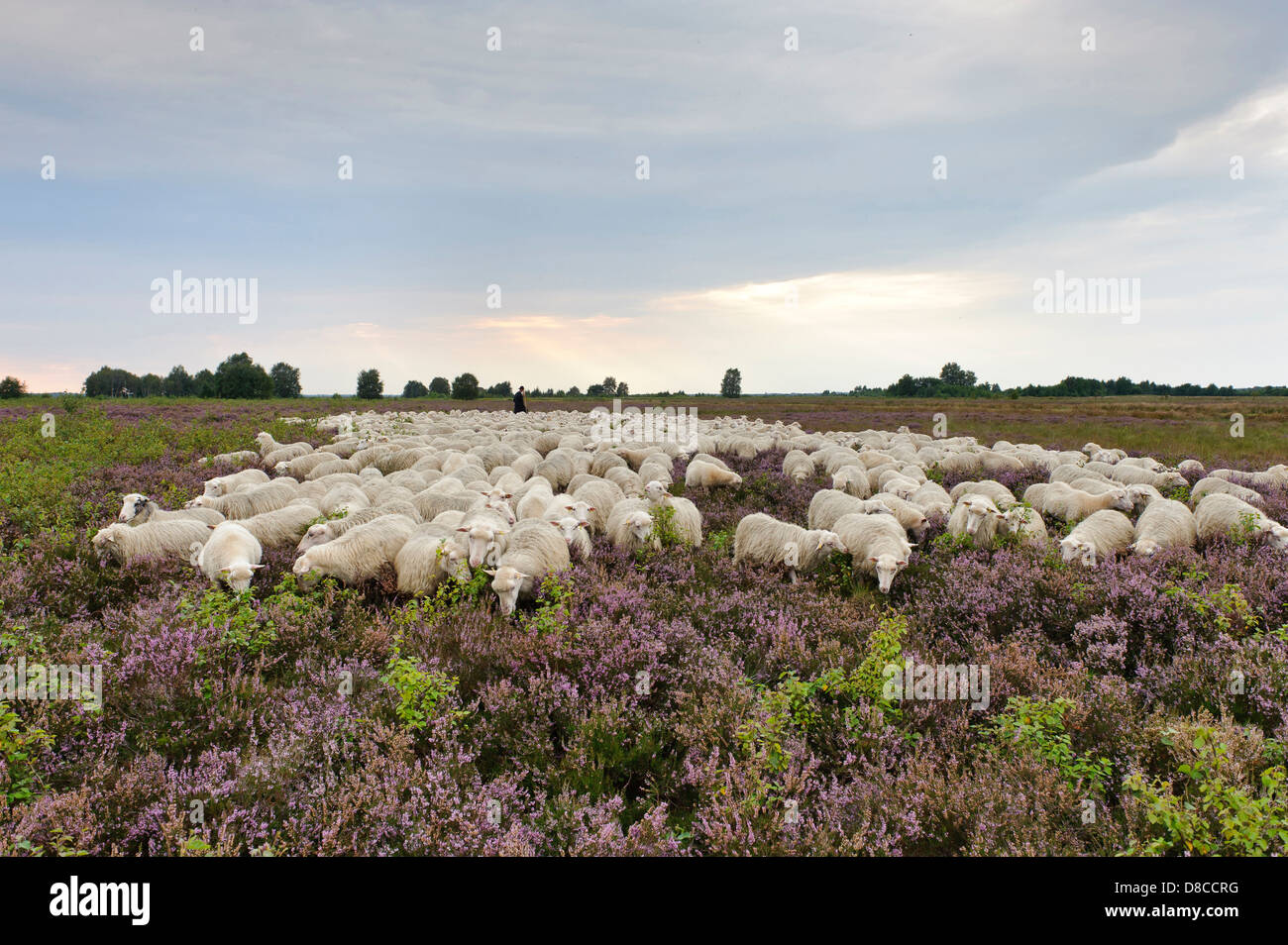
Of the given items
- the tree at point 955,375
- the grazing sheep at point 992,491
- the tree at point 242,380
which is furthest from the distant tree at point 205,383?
the tree at point 955,375

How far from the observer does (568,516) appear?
916cm

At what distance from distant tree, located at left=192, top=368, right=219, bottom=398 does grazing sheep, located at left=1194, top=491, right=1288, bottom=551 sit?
359 ft

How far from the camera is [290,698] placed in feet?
15.3

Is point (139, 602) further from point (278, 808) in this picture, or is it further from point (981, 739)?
point (981, 739)

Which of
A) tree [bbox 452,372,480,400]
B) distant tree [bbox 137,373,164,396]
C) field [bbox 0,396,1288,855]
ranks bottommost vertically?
field [bbox 0,396,1288,855]

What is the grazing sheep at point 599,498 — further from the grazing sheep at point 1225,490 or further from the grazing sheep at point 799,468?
the grazing sheep at point 1225,490

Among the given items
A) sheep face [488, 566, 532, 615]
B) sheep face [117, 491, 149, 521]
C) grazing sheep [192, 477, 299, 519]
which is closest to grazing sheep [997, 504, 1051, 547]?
sheep face [488, 566, 532, 615]

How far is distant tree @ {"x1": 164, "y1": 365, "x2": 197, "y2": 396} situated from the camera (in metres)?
119

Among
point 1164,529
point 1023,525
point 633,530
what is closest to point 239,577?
point 633,530

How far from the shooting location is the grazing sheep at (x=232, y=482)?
11719mm

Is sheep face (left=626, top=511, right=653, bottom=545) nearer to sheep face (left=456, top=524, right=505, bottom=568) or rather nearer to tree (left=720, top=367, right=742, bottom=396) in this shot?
sheep face (left=456, top=524, right=505, bottom=568)

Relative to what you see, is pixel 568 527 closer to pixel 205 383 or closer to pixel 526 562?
pixel 526 562

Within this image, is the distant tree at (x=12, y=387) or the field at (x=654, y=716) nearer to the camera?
the field at (x=654, y=716)

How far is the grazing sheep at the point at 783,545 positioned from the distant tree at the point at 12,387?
72771 mm
